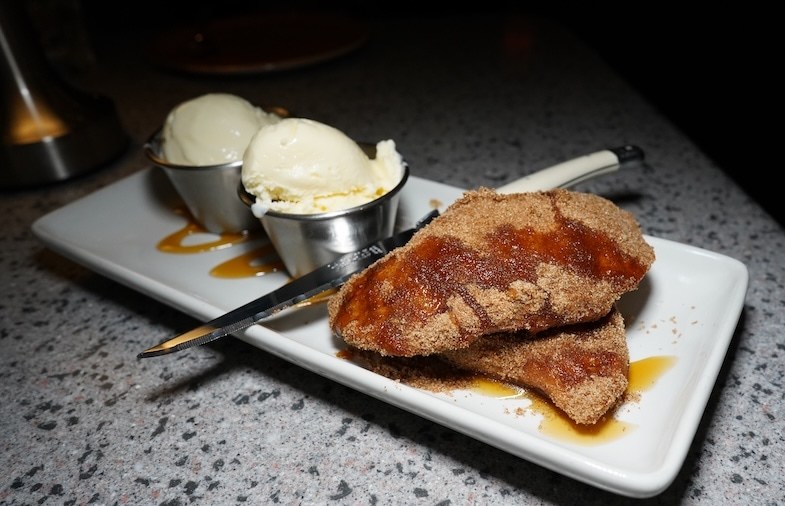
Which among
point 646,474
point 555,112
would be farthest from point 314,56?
point 646,474

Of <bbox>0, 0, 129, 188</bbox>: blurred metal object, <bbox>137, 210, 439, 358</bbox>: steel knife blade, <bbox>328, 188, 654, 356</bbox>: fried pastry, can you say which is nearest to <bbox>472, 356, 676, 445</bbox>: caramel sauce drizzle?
<bbox>328, 188, 654, 356</bbox>: fried pastry

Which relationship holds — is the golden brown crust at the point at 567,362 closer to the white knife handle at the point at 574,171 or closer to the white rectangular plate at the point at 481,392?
the white rectangular plate at the point at 481,392

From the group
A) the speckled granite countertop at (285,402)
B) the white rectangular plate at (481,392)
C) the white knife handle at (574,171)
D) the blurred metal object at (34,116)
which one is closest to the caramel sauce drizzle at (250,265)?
the white rectangular plate at (481,392)

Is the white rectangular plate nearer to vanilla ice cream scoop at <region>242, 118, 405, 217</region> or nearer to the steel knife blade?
the steel knife blade

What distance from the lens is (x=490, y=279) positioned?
1.00 metres

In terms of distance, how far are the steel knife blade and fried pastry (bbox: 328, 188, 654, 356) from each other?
0.33ft

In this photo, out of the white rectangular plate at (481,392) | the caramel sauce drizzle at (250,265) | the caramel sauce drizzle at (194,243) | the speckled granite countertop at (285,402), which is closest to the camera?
the white rectangular plate at (481,392)

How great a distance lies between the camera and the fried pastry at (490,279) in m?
0.99

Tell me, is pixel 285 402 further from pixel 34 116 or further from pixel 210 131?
pixel 34 116

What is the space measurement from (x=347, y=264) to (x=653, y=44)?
135 inches

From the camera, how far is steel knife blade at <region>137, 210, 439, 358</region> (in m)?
1.10

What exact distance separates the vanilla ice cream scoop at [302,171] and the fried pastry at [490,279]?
A: 281 mm

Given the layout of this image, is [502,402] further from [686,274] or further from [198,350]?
[198,350]

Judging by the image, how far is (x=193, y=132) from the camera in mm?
1548
